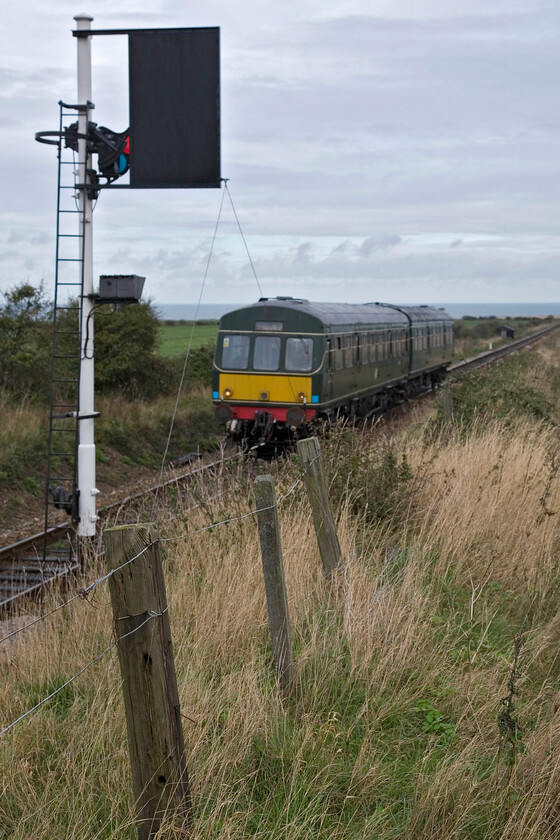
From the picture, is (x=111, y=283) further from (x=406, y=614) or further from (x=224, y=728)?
(x=224, y=728)

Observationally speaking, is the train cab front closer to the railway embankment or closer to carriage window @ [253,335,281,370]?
carriage window @ [253,335,281,370]

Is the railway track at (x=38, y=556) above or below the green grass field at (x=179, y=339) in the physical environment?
below

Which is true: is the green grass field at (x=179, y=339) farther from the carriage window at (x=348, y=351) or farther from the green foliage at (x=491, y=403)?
the green foliage at (x=491, y=403)

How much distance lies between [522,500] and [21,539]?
245 inches

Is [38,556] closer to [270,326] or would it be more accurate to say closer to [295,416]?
[295,416]

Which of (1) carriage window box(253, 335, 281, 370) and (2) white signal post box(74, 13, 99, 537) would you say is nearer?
(2) white signal post box(74, 13, 99, 537)

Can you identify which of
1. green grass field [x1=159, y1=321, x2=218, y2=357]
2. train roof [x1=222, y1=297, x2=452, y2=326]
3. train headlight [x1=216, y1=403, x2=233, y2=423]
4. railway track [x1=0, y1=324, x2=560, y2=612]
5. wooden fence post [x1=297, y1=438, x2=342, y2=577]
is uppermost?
train roof [x1=222, y1=297, x2=452, y2=326]

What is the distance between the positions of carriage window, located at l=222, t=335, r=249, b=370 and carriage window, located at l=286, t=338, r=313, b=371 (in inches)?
33.4

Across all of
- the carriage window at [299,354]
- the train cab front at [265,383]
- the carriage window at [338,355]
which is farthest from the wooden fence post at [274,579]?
the carriage window at [338,355]

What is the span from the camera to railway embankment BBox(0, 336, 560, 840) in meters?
3.71

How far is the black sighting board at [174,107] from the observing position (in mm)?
10445

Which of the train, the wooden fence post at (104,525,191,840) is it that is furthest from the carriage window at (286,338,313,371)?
the wooden fence post at (104,525,191,840)

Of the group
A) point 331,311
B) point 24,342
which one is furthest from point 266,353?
point 24,342

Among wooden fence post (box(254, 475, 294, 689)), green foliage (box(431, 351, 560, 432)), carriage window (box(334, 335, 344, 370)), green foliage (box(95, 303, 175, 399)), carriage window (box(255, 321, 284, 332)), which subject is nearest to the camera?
wooden fence post (box(254, 475, 294, 689))
